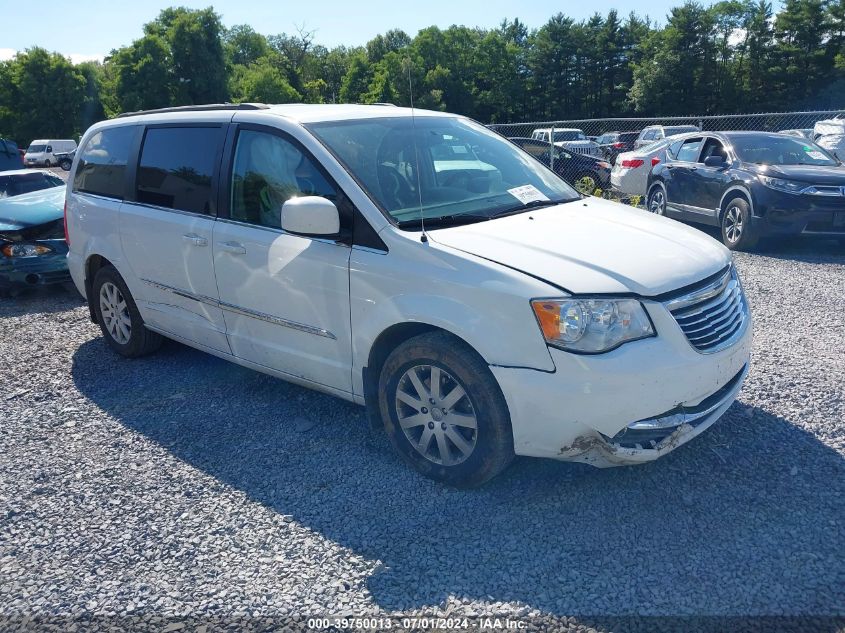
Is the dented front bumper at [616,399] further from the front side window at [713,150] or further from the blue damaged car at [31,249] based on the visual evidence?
the front side window at [713,150]

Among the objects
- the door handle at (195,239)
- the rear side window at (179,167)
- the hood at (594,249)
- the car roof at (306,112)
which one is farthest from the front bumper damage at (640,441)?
the rear side window at (179,167)

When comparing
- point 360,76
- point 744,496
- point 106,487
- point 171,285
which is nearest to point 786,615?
point 744,496

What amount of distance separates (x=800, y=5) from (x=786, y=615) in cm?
6671

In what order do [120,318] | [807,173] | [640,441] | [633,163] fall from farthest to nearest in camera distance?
[633,163] < [807,173] < [120,318] < [640,441]

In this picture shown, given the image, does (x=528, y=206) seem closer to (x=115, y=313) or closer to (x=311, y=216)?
(x=311, y=216)

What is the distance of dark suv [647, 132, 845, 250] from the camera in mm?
8586

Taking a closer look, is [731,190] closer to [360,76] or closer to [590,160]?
[590,160]

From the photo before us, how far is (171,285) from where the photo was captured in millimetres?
4785

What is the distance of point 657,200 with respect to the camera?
1129 cm

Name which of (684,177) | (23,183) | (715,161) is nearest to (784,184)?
(715,161)

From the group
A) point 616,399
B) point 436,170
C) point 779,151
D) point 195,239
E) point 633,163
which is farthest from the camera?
point 633,163

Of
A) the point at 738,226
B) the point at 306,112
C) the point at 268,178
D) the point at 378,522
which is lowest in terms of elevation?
the point at 378,522

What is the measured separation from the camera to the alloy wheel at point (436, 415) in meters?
3.34

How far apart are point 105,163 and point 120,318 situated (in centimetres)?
121
